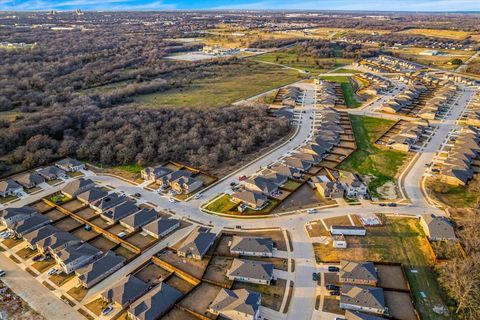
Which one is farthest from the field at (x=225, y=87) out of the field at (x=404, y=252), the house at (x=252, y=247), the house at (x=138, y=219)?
the field at (x=404, y=252)

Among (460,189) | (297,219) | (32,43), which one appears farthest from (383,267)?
(32,43)

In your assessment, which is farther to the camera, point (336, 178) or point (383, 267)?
point (336, 178)

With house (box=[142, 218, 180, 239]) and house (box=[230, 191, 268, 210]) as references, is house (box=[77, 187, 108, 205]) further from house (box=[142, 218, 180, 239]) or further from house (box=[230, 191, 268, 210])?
house (box=[230, 191, 268, 210])

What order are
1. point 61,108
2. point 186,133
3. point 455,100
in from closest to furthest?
1. point 186,133
2. point 61,108
3. point 455,100

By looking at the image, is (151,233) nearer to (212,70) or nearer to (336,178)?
(336,178)

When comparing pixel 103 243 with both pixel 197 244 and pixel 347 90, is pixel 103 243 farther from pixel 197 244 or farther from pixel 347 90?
pixel 347 90

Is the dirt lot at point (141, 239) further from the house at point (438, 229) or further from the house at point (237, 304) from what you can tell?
the house at point (438, 229)

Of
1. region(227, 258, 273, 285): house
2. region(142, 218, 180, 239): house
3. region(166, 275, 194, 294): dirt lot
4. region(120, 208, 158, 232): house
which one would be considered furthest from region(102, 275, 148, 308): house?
region(120, 208, 158, 232): house
